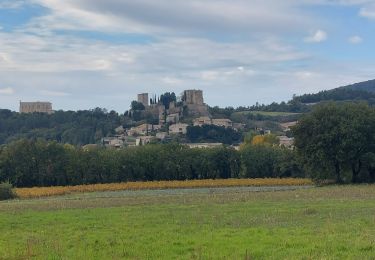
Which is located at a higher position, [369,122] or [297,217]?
[369,122]

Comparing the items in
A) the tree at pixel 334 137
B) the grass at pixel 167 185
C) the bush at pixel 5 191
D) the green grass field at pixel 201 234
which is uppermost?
the tree at pixel 334 137

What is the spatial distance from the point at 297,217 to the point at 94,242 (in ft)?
32.1

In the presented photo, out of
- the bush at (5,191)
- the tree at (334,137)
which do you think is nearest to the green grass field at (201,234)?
the bush at (5,191)

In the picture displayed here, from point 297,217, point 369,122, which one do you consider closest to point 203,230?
point 297,217

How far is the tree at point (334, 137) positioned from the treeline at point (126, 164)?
25.1 m

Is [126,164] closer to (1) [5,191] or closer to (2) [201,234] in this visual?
(1) [5,191]

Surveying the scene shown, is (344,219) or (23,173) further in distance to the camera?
(23,173)

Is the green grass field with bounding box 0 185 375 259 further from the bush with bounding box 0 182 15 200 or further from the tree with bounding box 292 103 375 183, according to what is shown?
the tree with bounding box 292 103 375 183

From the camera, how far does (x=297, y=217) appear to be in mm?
24406

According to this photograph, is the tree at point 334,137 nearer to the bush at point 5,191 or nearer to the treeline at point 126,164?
the treeline at point 126,164

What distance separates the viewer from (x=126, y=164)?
96000 mm

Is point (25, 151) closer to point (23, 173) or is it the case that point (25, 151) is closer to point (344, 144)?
point (23, 173)

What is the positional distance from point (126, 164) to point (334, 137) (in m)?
43.2

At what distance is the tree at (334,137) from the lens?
6209cm
